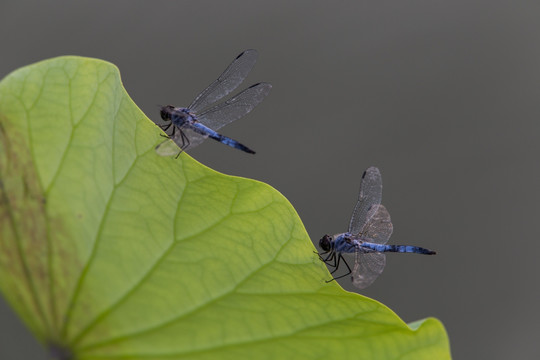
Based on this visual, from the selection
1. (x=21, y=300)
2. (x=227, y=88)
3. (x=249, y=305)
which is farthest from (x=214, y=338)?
(x=227, y=88)

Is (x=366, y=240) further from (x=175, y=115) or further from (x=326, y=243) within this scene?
(x=175, y=115)

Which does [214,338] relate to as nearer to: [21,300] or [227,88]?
[21,300]

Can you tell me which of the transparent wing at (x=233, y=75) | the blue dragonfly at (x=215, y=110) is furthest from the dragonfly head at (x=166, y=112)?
the transparent wing at (x=233, y=75)

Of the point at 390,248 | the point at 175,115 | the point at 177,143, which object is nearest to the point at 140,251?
the point at 177,143

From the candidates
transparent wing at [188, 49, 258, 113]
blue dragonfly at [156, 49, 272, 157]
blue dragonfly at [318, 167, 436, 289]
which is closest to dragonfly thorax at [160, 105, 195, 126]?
blue dragonfly at [156, 49, 272, 157]

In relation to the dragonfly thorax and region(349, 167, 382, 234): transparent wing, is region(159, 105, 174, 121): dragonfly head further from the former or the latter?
region(349, 167, 382, 234): transparent wing

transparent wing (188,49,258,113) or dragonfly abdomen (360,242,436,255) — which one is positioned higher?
transparent wing (188,49,258,113)

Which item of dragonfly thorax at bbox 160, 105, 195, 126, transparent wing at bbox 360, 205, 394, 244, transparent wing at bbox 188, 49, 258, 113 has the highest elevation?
transparent wing at bbox 188, 49, 258, 113
